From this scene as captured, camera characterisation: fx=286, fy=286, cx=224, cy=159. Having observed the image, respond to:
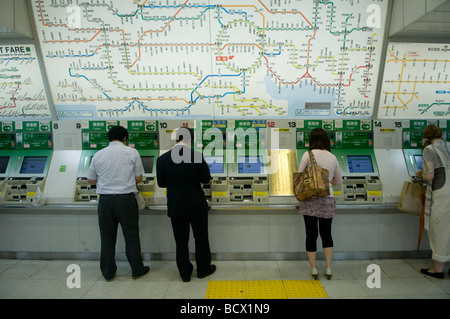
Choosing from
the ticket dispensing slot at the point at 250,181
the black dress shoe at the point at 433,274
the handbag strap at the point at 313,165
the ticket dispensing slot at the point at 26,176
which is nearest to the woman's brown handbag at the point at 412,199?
the black dress shoe at the point at 433,274

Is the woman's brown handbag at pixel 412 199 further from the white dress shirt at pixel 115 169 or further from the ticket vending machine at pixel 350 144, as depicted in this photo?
the white dress shirt at pixel 115 169

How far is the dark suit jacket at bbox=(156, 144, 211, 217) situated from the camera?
2.93 metres

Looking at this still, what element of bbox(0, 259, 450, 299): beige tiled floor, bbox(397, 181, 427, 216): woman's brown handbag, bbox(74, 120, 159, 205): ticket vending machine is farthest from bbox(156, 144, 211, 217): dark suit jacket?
bbox(397, 181, 427, 216): woman's brown handbag

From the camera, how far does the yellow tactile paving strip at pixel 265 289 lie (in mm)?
2781

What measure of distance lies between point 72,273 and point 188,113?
2360 mm

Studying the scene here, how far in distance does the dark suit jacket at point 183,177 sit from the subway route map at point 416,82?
261 cm

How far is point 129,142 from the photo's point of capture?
11.8 feet

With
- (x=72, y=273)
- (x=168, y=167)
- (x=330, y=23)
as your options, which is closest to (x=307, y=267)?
(x=168, y=167)

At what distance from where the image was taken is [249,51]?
12.0ft

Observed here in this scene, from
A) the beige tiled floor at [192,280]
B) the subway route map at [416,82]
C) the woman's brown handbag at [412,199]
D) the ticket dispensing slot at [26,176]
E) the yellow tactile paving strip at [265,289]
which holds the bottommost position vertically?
the beige tiled floor at [192,280]

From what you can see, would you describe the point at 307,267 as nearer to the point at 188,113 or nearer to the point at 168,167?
the point at 168,167

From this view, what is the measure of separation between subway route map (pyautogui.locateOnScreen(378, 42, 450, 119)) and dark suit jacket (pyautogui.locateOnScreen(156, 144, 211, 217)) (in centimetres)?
261

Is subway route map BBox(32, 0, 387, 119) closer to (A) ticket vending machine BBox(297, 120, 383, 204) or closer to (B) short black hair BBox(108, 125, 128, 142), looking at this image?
(A) ticket vending machine BBox(297, 120, 383, 204)

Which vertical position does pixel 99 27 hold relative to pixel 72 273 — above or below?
above
